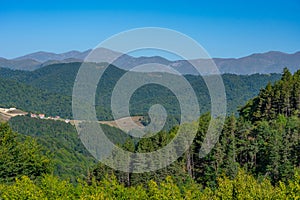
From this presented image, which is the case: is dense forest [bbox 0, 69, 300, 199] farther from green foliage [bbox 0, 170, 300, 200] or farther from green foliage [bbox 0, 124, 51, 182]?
green foliage [bbox 0, 170, 300, 200]

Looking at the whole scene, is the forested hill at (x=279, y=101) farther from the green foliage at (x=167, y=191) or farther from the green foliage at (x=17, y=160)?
the green foliage at (x=167, y=191)

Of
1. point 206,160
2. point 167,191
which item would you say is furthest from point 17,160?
point 206,160

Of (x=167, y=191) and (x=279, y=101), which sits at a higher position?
(x=279, y=101)

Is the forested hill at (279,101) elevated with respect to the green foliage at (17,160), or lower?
elevated

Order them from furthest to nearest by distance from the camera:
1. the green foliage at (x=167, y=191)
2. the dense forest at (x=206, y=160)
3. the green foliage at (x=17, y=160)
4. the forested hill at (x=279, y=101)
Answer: the forested hill at (x=279, y=101), the green foliage at (x=17, y=160), the dense forest at (x=206, y=160), the green foliage at (x=167, y=191)

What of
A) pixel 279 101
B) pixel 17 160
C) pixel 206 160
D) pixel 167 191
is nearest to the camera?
pixel 167 191

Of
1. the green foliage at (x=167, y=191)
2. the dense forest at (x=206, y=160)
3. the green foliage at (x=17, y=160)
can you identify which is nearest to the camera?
the green foliage at (x=167, y=191)

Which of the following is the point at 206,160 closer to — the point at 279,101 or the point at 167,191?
the point at 279,101

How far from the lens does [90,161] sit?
133875 mm

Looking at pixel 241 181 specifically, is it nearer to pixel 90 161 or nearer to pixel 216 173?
pixel 216 173

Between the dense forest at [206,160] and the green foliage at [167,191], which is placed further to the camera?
the dense forest at [206,160]

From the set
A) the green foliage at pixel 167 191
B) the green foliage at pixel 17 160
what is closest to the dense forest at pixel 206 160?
the green foliage at pixel 17 160

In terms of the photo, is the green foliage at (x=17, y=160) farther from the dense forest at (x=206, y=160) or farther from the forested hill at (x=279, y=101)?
the forested hill at (x=279, y=101)

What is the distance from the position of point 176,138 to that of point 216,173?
789 cm
